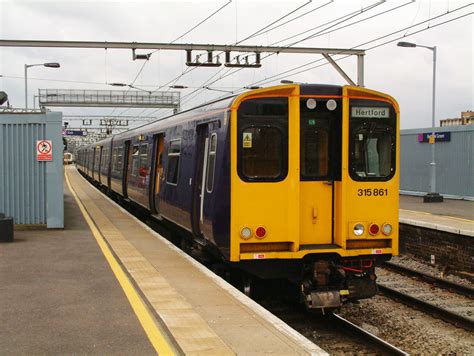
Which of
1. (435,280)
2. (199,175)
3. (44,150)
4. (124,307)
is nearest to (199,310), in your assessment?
(124,307)

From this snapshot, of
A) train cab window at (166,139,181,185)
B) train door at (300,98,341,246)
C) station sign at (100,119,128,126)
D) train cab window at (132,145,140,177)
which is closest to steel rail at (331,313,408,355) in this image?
train door at (300,98,341,246)

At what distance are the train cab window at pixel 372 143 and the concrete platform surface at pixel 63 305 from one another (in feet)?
11.7

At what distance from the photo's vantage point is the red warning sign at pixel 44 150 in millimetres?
12250

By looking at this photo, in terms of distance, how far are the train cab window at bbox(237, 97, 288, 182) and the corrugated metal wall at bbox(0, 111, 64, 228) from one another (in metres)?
6.49

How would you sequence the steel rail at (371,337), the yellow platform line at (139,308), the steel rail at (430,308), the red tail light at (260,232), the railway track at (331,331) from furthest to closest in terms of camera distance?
the steel rail at (430,308) → the red tail light at (260,232) → the railway track at (331,331) → the steel rail at (371,337) → the yellow platform line at (139,308)

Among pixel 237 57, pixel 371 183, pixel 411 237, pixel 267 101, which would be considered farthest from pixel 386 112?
pixel 237 57

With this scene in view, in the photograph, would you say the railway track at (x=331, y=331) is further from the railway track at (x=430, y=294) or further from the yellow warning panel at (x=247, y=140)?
the yellow warning panel at (x=247, y=140)

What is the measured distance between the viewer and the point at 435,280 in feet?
37.1

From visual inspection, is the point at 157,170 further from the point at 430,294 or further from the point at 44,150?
the point at 430,294

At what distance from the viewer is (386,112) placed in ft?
25.2

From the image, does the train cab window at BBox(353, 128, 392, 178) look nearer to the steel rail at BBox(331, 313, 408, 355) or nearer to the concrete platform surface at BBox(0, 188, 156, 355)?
the steel rail at BBox(331, 313, 408, 355)

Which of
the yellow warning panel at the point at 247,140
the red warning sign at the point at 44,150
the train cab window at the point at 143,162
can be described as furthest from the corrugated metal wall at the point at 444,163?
the yellow warning panel at the point at 247,140

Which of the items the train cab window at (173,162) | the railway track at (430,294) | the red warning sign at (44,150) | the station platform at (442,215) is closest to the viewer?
the railway track at (430,294)

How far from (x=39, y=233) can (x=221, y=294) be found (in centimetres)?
665
